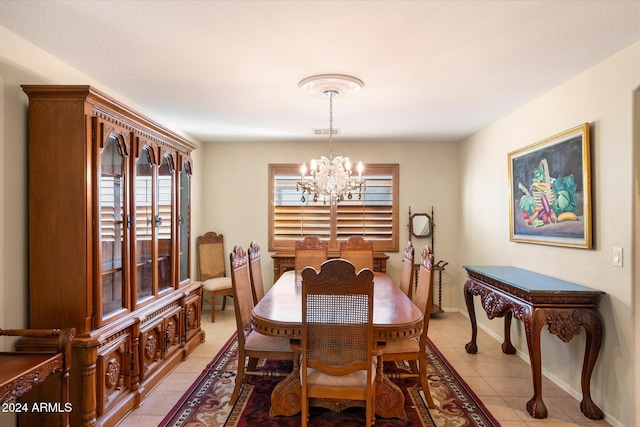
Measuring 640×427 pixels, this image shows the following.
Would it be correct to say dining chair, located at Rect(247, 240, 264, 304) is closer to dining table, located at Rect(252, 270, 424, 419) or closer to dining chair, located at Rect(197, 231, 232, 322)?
dining table, located at Rect(252, 270, 424, 419)

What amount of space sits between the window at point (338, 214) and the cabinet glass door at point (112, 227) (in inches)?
112

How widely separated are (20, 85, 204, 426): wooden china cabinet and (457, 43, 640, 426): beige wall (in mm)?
3318

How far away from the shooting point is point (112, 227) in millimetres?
2539

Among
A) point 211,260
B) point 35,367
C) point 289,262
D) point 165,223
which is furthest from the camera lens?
point 211,260

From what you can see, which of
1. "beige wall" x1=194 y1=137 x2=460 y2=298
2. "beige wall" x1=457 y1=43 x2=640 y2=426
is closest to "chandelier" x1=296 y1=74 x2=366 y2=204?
"beige wall" x1=457 y1=43 x2=640 y2=426

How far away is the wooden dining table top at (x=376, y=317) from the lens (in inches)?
89.2

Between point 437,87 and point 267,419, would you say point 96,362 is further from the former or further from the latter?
point 437,87

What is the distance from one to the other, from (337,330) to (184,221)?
2336 millimetres

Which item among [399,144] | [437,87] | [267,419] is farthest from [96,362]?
[399,144]

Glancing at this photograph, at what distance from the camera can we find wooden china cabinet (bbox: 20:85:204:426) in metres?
2.24

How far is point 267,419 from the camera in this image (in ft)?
8.17

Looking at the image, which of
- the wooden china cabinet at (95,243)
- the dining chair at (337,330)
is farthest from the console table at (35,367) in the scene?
the dining chair at (337,330)

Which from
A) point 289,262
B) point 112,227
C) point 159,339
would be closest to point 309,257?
point 289,262

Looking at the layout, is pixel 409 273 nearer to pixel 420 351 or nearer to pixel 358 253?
pixel 420 351
